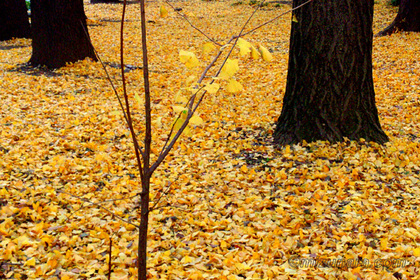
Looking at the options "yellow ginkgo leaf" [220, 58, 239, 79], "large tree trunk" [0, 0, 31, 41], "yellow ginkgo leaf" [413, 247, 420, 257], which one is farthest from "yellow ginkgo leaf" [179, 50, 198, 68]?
"large tree trunk" [0, 0, 31, 41]

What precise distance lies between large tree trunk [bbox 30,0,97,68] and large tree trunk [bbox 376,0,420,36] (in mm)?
7277

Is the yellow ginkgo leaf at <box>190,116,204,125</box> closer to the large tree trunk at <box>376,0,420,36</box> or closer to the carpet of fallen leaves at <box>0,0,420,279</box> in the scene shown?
the carpet of fallen leaves at <box>0,0,420,279</box>

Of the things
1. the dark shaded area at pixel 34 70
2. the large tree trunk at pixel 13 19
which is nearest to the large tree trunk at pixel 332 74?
the dark shaded area at pixel 34 70

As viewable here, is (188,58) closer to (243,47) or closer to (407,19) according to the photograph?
(243,47)

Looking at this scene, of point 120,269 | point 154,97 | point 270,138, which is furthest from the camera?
point 154,97

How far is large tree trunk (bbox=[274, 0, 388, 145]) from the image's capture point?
3693 millimetres

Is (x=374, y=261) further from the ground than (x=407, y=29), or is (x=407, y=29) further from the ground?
(x=407, y=29)

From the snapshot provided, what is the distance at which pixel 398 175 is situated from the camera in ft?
11.3

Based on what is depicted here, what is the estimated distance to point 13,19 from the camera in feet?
32.3

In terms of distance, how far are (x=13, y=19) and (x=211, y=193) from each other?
9.21m

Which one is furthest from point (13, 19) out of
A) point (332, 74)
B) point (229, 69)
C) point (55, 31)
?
point (229, 69)

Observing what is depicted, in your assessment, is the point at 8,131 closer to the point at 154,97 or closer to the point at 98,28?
the point at 154,97

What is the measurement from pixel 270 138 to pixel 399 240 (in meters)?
1.91

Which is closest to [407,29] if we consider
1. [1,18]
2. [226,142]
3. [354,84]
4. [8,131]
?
[354,84]
